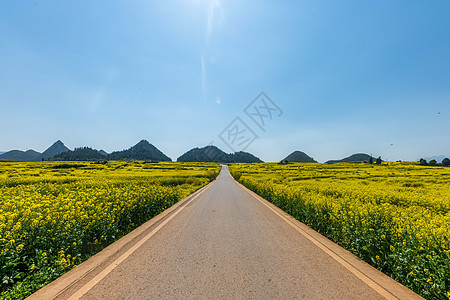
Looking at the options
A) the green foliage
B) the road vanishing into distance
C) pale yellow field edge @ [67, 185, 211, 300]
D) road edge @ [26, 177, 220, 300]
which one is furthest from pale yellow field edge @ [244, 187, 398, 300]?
the green foliage

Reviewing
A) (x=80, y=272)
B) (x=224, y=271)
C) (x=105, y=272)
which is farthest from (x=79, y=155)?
(x=224, y=271)

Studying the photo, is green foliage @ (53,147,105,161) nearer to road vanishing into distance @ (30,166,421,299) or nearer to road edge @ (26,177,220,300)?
road edge @ (26,177,220,300)

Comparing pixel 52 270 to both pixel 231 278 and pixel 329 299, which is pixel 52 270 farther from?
pixel 329 299

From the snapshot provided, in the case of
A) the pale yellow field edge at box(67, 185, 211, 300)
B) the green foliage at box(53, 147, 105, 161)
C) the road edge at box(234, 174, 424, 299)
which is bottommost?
the road edge at box(234, 174, 424, 299)

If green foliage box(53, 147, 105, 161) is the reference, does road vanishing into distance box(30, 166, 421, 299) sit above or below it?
below

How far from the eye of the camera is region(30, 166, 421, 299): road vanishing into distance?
9.42 feet

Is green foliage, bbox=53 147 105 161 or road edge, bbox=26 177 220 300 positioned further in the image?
green foliage, bbox=53 147 105 161

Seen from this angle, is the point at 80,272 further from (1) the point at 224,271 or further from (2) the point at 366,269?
(2) the point at 366,269

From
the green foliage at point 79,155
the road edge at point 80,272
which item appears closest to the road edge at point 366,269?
the road edge at point 80,272

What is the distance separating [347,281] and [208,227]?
4155 mm

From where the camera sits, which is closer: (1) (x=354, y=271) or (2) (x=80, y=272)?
(2) (x=80, y=272)

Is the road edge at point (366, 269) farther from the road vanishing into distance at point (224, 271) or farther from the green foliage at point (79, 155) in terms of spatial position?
the green foliage at point (79, 155)

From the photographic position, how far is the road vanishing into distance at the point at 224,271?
9.42ft

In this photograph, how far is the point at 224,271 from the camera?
3531 mm
